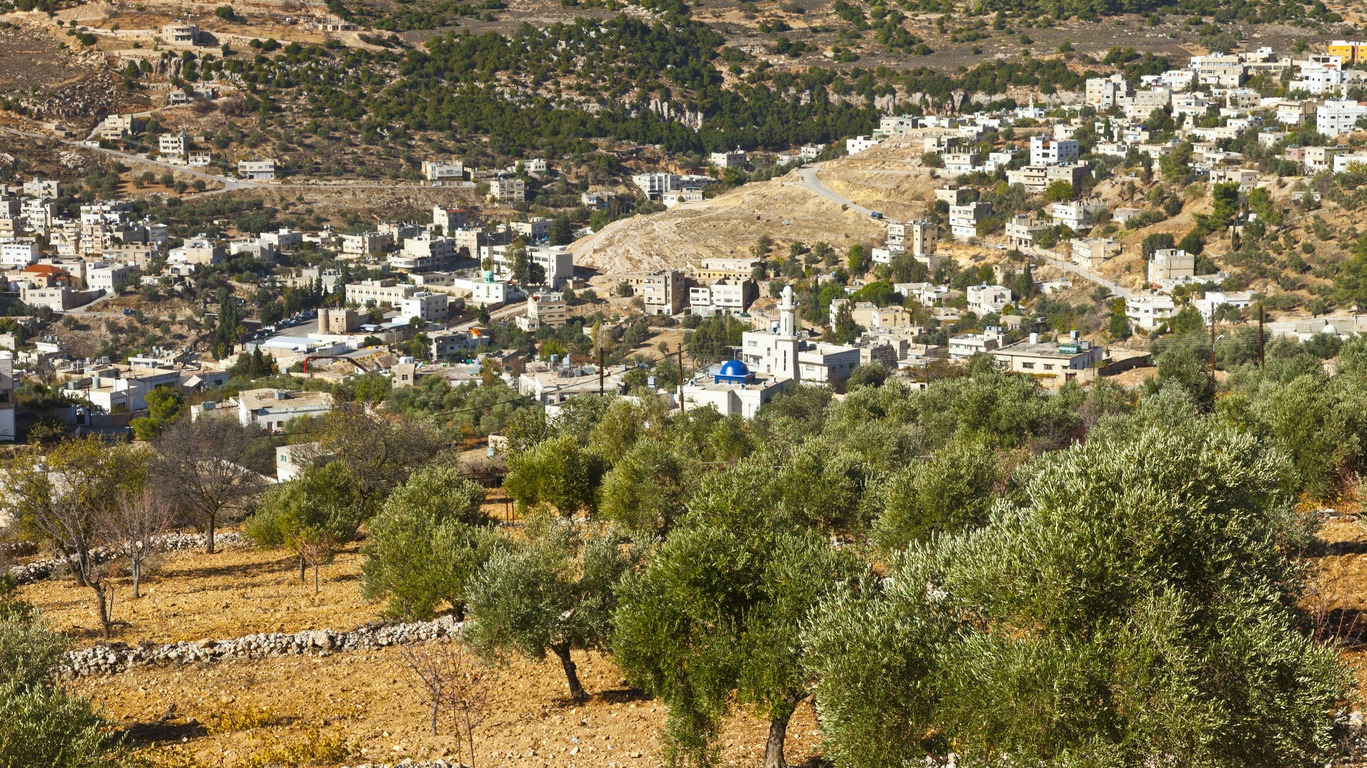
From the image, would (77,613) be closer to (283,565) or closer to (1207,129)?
(283,565)

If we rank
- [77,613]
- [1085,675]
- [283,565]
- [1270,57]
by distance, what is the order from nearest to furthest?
[1085,675], [77,613], [283,565], [1270,57]

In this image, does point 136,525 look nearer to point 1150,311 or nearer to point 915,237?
point 1150,311

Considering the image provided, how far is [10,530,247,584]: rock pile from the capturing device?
18703 millimetres

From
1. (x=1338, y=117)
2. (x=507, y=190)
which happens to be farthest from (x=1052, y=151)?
(x=507, y=190)

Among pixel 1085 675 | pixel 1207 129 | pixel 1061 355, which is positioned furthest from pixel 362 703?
pixel 1207 129

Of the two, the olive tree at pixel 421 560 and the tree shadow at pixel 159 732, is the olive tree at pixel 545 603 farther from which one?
the tree shadow at pixel 159 732

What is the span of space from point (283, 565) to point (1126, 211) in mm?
48551

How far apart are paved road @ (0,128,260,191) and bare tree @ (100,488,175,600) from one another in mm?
66353

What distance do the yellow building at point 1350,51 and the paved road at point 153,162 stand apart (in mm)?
61703

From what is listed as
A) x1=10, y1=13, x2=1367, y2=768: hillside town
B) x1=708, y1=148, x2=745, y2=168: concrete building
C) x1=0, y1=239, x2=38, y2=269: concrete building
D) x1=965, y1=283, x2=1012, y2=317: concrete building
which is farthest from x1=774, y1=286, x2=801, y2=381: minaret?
x1=708, y1=148, x2=745, y2=168: concrete building

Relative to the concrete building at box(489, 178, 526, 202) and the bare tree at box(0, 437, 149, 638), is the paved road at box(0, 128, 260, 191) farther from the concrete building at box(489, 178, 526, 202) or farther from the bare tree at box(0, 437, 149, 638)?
the bare tree at box(0, 437, 149, 638)

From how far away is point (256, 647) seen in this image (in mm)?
13898

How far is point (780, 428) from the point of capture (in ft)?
82.2

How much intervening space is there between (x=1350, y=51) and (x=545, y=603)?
8033 centimetres
